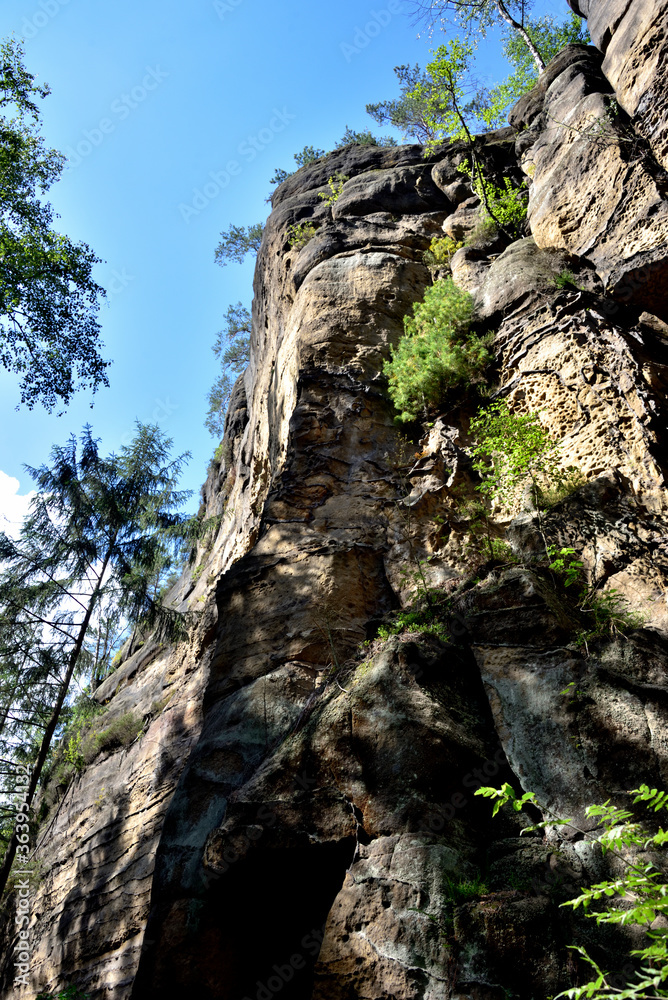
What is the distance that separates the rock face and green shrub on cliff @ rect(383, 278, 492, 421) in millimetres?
306

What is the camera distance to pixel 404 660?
6074 mm

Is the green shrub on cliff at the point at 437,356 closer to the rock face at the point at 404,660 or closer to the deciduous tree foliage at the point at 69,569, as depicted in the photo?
the rock face at the point at 404,660

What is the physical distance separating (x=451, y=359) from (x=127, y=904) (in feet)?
28.4

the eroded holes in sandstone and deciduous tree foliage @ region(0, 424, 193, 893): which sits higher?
deciduous tree foliage @ region(0, 424, 193, 893)

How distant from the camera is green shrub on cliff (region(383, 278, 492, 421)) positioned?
938 centimetres

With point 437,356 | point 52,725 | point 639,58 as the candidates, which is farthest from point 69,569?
point 639,58

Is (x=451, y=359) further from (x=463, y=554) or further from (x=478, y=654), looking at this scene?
(x=478, y=654)

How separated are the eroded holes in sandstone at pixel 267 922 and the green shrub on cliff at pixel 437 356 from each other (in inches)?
238

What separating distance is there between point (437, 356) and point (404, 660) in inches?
198

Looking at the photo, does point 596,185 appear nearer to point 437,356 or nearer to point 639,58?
point 639,58

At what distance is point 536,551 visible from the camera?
7.04 meters

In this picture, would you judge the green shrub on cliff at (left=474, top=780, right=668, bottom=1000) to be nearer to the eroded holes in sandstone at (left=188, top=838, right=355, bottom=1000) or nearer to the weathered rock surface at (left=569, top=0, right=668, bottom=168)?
the eroded holes in sandstone at (left=188, top=838, right=355, bottom=1000)

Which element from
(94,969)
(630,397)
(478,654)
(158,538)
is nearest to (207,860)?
(478,654)

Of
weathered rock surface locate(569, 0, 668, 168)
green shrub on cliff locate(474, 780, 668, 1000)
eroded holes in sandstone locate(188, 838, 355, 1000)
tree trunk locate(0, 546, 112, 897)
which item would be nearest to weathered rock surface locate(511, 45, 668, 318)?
weathered rock surface locate(569, 0, 668, 168)
